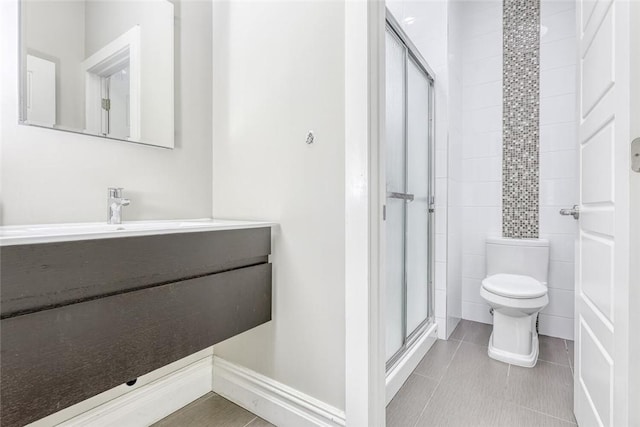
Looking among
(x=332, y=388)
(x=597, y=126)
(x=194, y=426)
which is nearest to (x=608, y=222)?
(x=597, y=126)

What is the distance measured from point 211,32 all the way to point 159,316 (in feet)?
4.86

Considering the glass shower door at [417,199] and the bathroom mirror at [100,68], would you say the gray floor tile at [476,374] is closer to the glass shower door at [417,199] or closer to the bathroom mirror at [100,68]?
the glass shower door at [417,199]

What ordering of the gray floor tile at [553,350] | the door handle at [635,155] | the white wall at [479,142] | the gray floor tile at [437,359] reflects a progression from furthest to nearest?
1. the white wall at [479,142]
2. the gray floor tile at [553,350]
3. the gray floor tile at [437,359]
4. the door handle at [635,155]

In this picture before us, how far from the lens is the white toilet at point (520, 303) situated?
6.28ft

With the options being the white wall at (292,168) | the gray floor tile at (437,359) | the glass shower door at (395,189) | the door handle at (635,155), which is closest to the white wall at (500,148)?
the gray floor tile at (437,359)

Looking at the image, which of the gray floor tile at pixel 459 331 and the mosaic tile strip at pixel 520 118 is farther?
the mosaic tile strip at pixel 520 118

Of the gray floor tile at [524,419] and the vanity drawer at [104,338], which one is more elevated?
the vanity drawer at [104,338]

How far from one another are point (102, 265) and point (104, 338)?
0.21 metres

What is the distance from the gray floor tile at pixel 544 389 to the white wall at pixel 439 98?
0.57 meters

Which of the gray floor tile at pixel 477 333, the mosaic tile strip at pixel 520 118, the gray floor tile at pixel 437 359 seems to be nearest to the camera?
the gray floor tile at pixel 437 359

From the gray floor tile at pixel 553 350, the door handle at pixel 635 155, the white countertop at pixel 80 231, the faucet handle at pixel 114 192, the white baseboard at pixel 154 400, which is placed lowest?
the gray floor tile at pixel 553 350

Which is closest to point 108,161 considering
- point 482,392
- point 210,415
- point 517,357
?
point 210,415

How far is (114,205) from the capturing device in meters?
1.26

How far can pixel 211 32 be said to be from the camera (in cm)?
169
